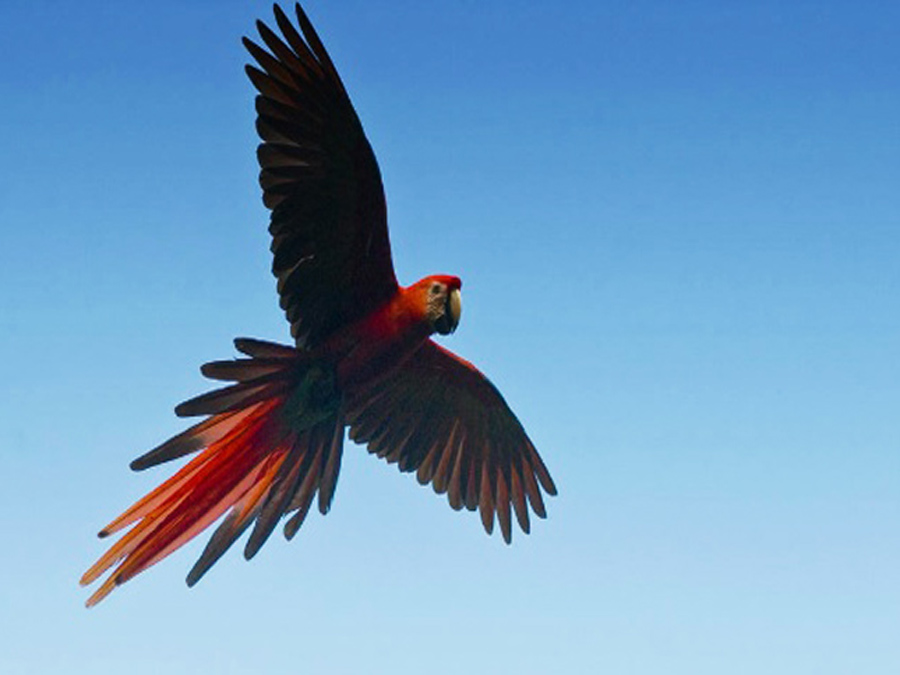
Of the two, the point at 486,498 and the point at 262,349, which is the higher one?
the point at 486,498

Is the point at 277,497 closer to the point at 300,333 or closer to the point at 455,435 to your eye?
the point at 300,333

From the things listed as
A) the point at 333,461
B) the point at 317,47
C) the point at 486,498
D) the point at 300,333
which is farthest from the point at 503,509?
the point at 317,47

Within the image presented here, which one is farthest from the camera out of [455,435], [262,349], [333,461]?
[455,435]

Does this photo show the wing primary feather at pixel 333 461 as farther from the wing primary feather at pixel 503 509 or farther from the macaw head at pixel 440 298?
the wing primary feather at pixel 503 509

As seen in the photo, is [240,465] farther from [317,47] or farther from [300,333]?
[317,47]

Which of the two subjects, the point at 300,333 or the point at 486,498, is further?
the point at 486,498

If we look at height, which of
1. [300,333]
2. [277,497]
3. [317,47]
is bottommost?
[277,497]

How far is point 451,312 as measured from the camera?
3.95m

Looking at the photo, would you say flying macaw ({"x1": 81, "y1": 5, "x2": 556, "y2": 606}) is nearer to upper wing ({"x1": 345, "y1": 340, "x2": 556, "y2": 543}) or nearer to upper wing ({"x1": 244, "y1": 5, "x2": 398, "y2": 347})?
upper wing ({"x1": 244, "y1": 5, "x2": 398, "y2": 347})

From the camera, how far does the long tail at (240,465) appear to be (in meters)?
3.62

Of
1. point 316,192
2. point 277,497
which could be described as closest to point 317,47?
point 316,192

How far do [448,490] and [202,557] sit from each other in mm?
1634

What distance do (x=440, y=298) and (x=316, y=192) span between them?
56 centimetres

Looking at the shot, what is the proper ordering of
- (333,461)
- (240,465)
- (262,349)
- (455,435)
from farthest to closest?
(455,435) → (333,461) → (240,465) → (262,349)
